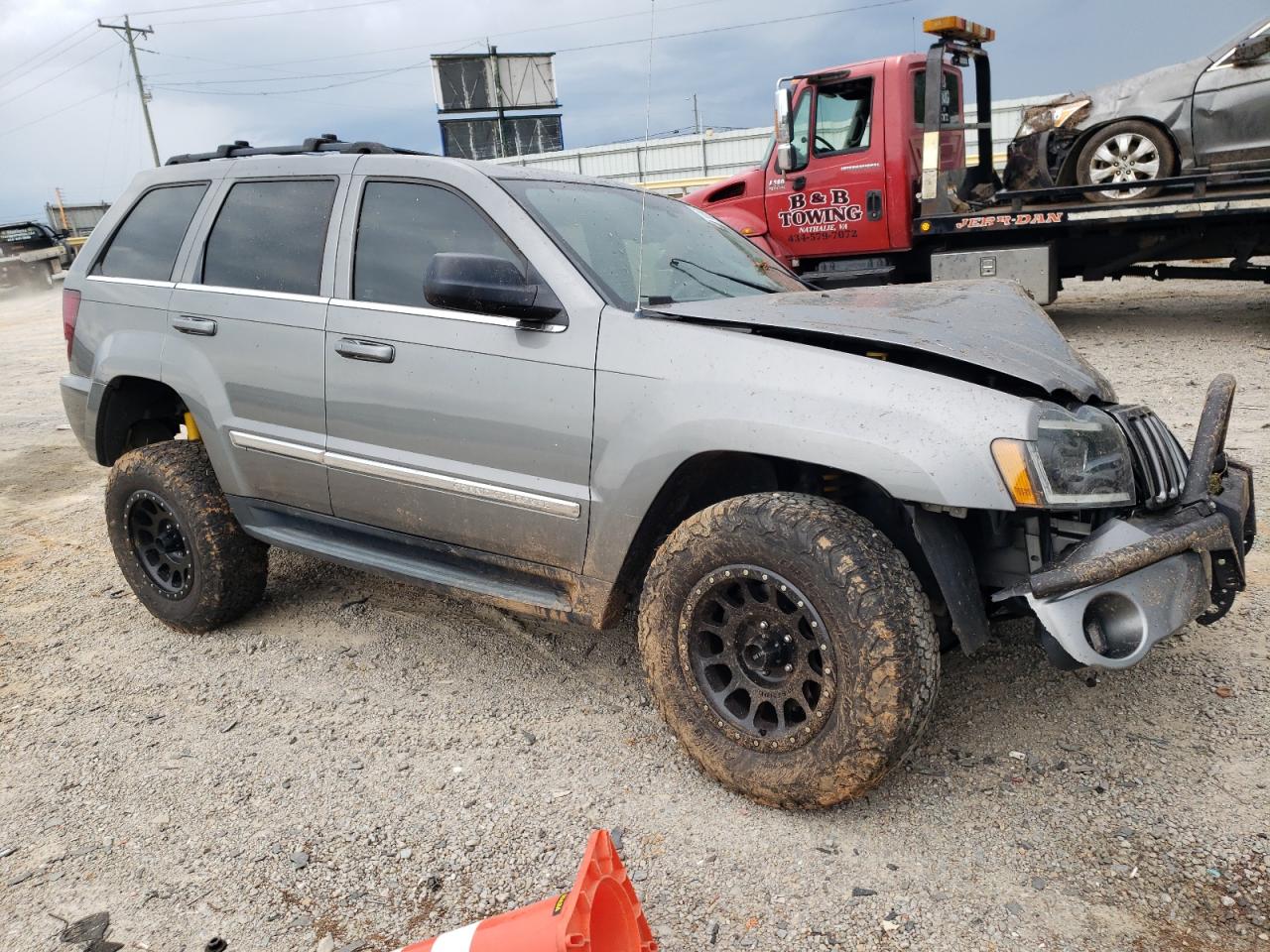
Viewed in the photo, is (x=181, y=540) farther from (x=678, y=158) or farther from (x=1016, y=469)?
(x=678, y=158)

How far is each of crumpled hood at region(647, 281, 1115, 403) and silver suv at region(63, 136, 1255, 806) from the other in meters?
0.02

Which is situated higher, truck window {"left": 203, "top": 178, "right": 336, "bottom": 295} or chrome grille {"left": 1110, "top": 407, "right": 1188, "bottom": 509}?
truck window {"left": 203, "top": 178, "right": 336, "bottom": 295}

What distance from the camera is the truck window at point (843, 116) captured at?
931 cm

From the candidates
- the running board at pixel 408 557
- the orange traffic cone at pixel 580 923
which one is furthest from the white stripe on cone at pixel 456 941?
the running board at pixel 408 557

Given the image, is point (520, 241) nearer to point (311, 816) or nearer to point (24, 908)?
point (311, 816)

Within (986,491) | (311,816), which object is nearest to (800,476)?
(986,491)

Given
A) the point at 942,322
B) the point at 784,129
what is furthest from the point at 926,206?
the point at 942,322

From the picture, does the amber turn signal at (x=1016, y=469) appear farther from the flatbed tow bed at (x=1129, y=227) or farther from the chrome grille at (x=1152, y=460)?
the flatbed tow bed at (x=1129, y=227)

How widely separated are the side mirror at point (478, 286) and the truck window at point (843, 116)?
7.45 m

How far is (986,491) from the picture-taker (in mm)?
2297

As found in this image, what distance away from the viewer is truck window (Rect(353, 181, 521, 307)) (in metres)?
3.23

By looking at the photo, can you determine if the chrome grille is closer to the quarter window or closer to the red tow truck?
the red tow truck

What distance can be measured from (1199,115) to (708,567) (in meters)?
8.19

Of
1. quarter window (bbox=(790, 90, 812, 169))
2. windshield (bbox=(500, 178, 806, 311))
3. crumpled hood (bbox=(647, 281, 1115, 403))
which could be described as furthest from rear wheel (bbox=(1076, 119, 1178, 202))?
crumpled hood (bbox=(647, 281, 1115, 403))
